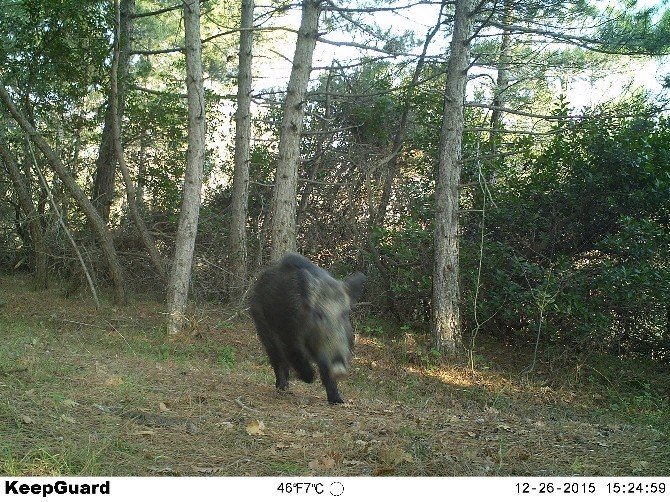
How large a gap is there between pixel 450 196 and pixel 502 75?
280 inches

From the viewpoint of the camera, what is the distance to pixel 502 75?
59.0 feet

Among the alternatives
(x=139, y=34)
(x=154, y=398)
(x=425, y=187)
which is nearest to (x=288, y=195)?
(x=425, y=187)

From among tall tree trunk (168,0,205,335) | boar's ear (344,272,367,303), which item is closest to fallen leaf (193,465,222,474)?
boar's ear (344,272,367,303)

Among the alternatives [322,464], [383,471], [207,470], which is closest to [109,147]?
[207,470]

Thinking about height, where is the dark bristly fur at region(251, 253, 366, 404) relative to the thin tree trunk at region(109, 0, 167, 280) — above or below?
below

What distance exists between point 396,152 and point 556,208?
384 cm

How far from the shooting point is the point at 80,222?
15102 mm

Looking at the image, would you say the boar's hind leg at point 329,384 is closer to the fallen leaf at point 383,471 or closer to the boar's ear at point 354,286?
the boar's ear at point 354,286

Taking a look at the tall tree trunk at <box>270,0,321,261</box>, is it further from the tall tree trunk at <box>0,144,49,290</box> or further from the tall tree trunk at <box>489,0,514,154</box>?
the tall tree trunk at <box>0,144,49,290</box>

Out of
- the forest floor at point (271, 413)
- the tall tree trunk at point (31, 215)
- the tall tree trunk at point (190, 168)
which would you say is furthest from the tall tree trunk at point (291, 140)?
the tall tree trunk at point (31, 215)

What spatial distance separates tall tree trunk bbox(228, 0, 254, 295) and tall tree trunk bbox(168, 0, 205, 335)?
2.88m

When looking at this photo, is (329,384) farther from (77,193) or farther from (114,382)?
(77,193)

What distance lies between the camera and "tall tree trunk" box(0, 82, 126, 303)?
39.9 ft

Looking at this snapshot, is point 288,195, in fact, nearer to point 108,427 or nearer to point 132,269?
point 132,269
